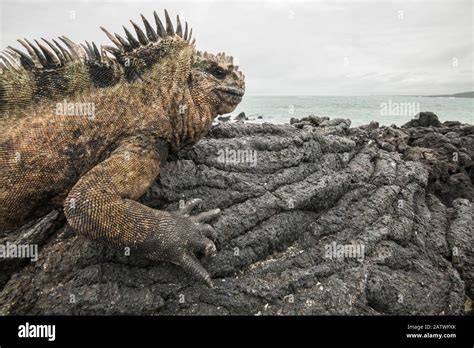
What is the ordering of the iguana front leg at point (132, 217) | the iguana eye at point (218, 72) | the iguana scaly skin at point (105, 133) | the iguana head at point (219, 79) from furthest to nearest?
the iguana eye at point (218, 72) < the iguana head at point (219, 79) < the iguana scaly skin at point (105, 133) < the iguana front leg at point (132, 217)

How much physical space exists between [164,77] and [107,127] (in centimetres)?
89

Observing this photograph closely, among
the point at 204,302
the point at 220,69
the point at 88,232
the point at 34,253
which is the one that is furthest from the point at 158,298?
the point at 220,69

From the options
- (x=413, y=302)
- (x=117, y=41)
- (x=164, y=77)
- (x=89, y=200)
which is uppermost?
(x=117, y=41)

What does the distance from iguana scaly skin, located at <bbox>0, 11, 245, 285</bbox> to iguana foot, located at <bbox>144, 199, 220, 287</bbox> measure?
0.01 meters

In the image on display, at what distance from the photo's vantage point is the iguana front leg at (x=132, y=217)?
358cm

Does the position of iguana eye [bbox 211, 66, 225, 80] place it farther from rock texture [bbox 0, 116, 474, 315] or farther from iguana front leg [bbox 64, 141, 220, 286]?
iguana front leg [bbox 64, 141, 220, 286]

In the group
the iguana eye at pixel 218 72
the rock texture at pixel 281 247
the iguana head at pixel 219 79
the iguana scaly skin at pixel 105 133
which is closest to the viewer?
the iguana scaly skin at pixel 105 133

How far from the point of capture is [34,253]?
4.29 metres

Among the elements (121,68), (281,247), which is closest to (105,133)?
(121,68)

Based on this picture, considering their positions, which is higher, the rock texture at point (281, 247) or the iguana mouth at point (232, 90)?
the iguana mouth at point (232, 90)

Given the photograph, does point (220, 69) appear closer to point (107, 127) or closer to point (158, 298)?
point (107, 127)

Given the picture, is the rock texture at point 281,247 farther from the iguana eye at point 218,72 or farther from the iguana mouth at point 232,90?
the iguana eye at point 218,72

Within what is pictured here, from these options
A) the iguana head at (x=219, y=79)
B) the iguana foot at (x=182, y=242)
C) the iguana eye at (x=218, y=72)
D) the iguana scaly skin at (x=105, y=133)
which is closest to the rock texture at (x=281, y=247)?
the iguana foot at (x=182, y=242)

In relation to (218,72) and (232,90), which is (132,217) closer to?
(232,90)
